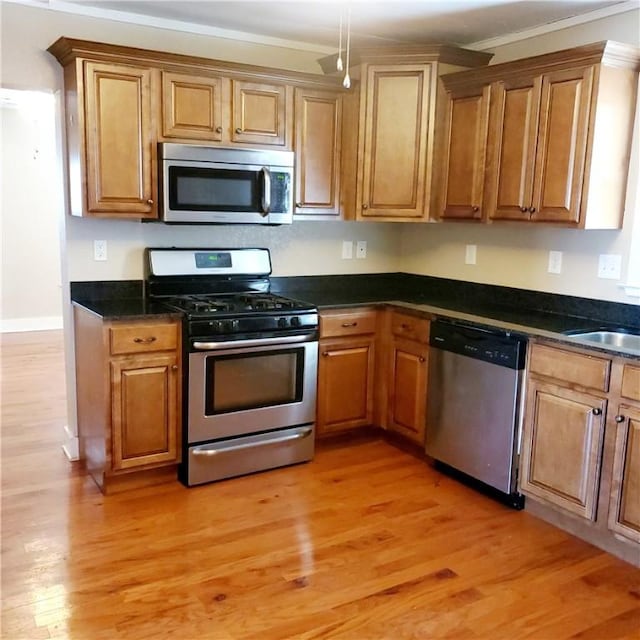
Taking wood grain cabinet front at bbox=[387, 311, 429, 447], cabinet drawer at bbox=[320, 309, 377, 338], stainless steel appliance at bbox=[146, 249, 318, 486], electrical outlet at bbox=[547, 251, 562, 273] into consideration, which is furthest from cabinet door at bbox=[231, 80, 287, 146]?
electrical outlet at bbox=[547, 251, 562, 273]

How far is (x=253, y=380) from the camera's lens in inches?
134

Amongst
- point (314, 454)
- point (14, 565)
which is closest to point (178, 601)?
point (14, 565)

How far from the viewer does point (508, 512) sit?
3.11m

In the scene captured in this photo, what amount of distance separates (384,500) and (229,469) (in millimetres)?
827

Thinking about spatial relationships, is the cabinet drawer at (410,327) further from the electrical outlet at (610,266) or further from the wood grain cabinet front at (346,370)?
the electrical outlet at (610,266)

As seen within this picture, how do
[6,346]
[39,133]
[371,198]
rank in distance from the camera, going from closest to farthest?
1. [371,198]
2. [6,346]
3. [39,133]

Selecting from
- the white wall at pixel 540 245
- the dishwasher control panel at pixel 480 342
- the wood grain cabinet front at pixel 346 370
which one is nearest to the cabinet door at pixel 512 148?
the white wall at pixel 540 245

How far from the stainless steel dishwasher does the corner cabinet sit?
4.51ft

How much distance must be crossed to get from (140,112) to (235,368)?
1.37 metres

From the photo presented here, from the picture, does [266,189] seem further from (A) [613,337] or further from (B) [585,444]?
(B) [585,444]

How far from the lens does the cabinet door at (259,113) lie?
11.4ft

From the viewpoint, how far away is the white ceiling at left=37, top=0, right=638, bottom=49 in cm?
318

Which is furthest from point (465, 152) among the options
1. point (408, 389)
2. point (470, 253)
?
point (408, 389)

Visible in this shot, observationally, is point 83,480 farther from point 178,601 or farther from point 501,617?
point 501,617
